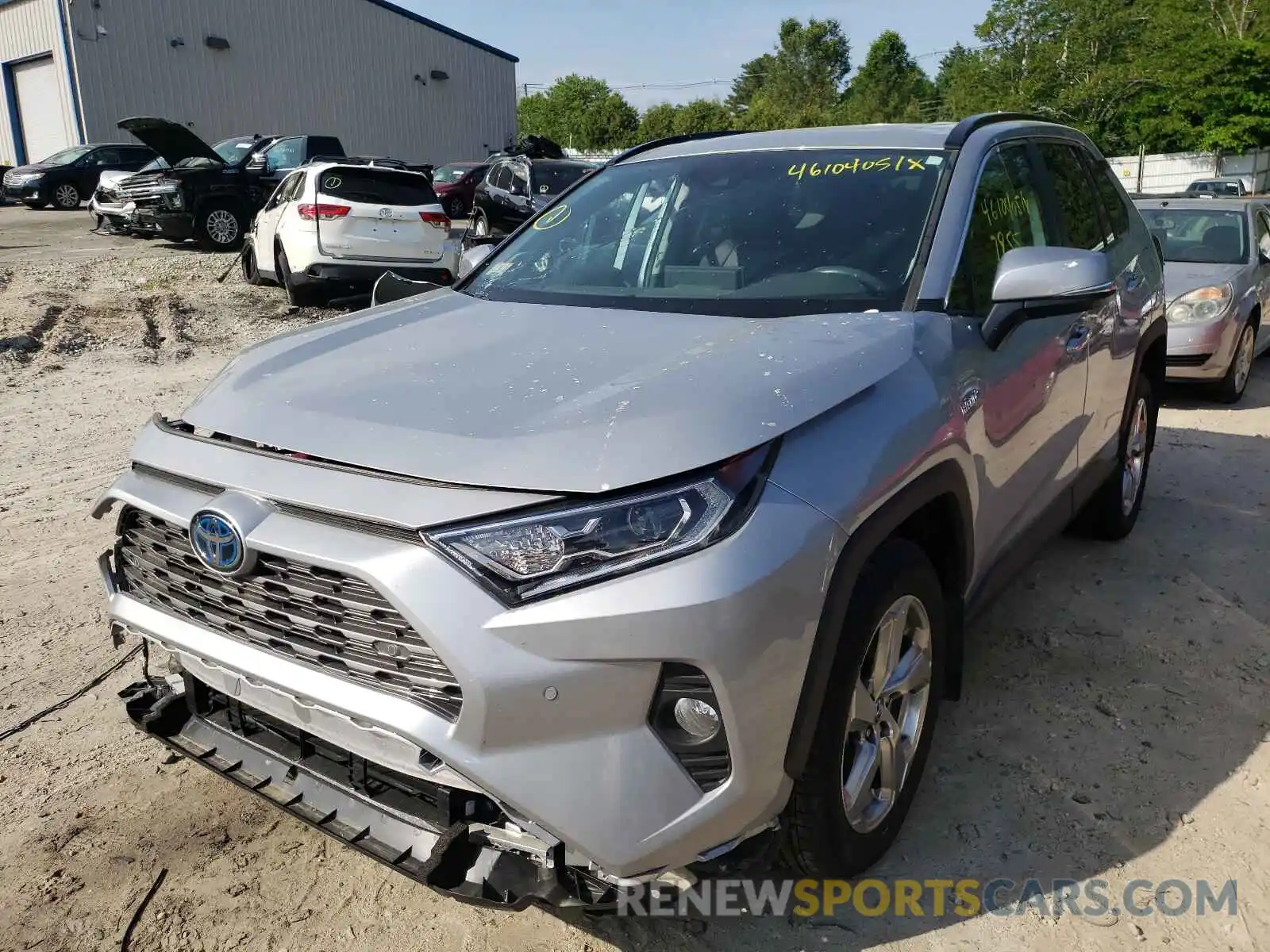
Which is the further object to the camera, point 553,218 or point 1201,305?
point 1201,305

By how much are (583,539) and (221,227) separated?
15.4 m

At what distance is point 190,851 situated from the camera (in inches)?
106

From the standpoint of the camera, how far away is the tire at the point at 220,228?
596 inches

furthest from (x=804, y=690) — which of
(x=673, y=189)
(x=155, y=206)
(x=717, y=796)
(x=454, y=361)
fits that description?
(x=155, y=206)

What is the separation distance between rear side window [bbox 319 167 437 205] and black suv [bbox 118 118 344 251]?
371 centimetres

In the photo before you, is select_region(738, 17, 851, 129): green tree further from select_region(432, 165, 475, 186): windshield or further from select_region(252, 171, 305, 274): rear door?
select_region(252, 171, 305, 274): rear door

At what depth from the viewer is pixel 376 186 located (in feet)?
38.4

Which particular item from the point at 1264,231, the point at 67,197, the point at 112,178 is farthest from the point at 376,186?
the point at 67,197

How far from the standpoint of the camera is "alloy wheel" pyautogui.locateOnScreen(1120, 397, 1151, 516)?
462cm

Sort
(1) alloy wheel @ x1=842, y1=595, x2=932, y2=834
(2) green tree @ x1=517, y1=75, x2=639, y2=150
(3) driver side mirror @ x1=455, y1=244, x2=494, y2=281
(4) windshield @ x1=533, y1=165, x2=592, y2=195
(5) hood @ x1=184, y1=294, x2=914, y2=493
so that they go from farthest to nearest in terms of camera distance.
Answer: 1. (2) green tree @ x1=517, y1=75, x2=639, y2=150
2. (4) windshield @ x1=533, y1=165, x2=592, y2=195
3. (3) driver side mirror @ x1=455, y1=244, x2=494, y2=281
4. (1) alloy wheel @ x1=842, y1=595, x2=932, y2=834
5. (5) hood @ x1=184, y1=294, x2=914, y2=493

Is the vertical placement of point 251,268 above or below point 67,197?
below

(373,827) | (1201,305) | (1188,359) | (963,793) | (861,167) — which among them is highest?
(861,167)

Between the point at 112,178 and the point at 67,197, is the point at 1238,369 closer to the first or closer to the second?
the point at 112,178

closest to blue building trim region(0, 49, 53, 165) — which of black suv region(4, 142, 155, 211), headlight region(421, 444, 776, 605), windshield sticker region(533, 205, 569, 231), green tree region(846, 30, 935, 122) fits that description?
black suv region(4, 142, 155, 211)
